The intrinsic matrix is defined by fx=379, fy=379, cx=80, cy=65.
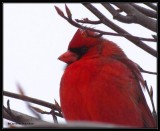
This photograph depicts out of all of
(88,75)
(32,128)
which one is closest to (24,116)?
(88,75)

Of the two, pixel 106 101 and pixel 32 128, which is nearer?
pixel 32 128

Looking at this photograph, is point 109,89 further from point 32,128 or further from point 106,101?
point 32,128

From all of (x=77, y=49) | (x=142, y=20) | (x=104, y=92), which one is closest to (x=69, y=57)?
(x=77, y=49)

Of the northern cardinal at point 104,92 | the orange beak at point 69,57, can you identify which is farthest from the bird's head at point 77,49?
the northern cardinal at point 104,92

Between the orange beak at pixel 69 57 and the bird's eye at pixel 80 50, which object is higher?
the bird's eye at pixel 80 50

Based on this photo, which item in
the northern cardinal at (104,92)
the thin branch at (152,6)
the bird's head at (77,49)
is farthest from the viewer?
the bird's head at (77,49)

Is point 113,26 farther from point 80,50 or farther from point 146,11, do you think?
point 80,50

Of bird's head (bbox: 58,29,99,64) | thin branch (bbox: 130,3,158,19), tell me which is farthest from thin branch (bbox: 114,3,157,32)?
bird's head (bbox: 58,29,99,64)

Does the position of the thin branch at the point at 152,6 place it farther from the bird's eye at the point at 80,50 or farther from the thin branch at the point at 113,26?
the bird's eye at the point at 80,50
